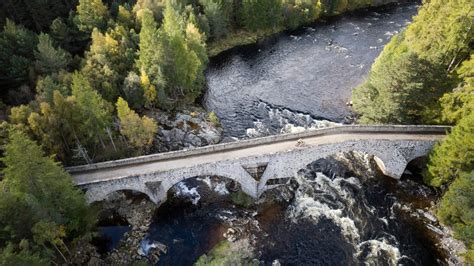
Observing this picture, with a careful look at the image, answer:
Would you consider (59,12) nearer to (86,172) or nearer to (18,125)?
(18,125)

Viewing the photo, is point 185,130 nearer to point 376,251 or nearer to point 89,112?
point 89,112

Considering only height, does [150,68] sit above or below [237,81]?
above

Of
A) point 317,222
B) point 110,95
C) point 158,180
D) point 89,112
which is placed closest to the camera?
point 317,222

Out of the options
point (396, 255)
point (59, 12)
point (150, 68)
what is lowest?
point (396, 255)

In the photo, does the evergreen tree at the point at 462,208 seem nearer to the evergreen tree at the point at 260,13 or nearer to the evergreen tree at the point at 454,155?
the evergreen tree at the point at 454,155

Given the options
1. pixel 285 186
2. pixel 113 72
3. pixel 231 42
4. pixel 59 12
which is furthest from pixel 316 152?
pixel 59 12

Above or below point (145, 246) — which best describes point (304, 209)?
below

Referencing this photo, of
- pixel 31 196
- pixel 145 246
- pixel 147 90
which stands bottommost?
pixel 145 246

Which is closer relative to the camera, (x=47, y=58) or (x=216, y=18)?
(x=47, y=58)

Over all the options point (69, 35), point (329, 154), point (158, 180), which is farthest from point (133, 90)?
point (329, 154)
